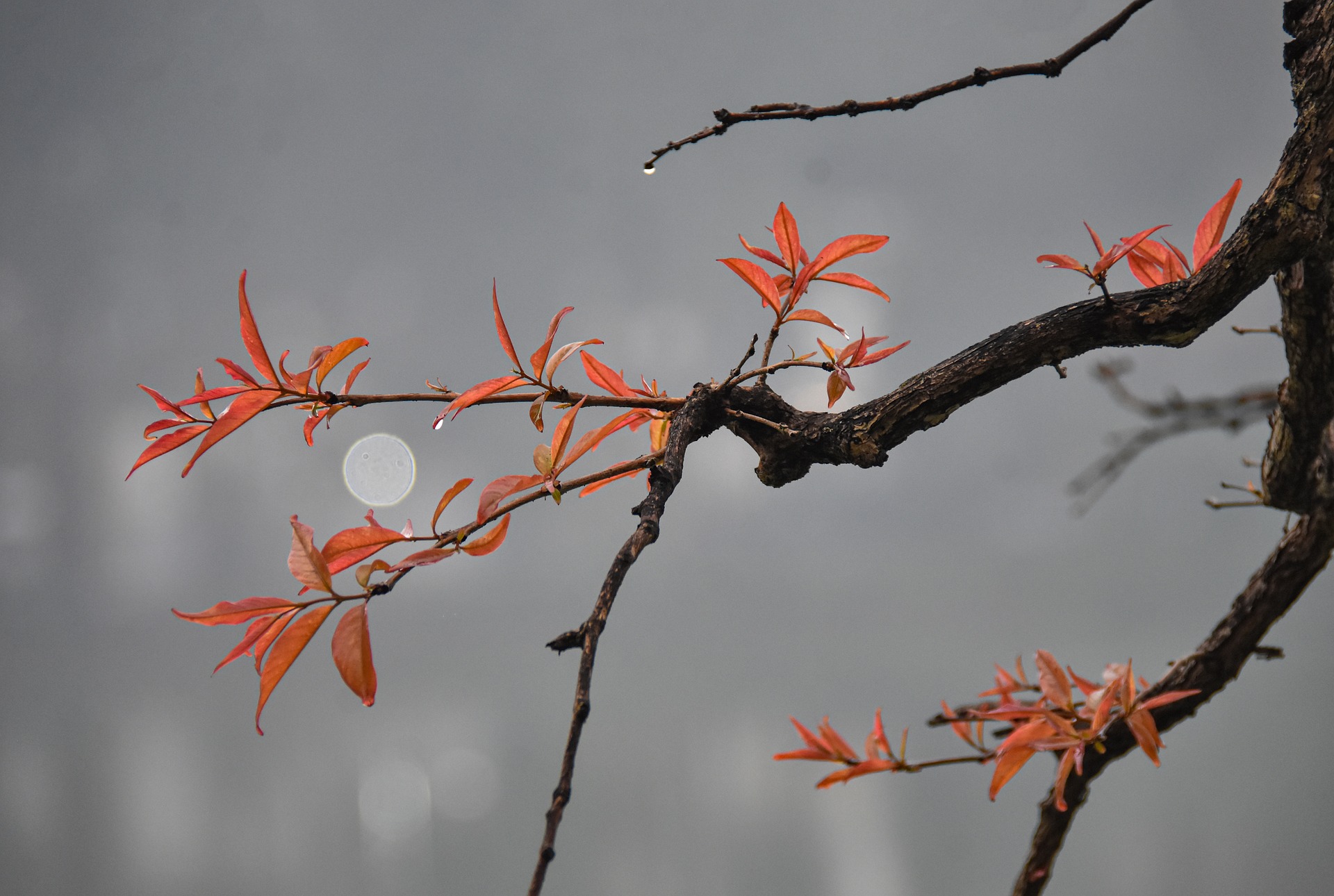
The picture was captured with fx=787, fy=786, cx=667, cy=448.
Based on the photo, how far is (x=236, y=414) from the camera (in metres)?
0.30

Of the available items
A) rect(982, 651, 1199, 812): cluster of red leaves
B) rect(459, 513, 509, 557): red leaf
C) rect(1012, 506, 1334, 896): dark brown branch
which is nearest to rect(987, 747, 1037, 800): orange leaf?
rect(982, 651, 1199, 812): cluster of red leaves

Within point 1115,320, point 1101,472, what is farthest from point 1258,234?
point 1101,472

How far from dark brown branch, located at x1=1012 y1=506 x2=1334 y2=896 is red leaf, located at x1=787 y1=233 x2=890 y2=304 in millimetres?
393

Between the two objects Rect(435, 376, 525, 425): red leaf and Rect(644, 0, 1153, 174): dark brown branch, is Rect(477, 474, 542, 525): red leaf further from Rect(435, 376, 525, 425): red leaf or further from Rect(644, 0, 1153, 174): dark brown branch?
Rect(644, 0, 1153, 174): dark brown branch

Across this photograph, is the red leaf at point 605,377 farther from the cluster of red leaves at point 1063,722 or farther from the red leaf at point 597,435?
the cluster of red leaves at point 1063,722

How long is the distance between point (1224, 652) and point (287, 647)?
63 cm

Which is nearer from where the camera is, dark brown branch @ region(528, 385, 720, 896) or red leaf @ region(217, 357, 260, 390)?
dark brown branch @ region(528, 385, 720, 896)

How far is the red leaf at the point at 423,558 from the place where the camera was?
24 cm

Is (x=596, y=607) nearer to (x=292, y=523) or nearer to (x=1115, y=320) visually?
(x=292, y=523)

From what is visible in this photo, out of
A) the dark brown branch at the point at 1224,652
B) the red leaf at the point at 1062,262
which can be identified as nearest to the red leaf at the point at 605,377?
the red leaf at the point at 1062,262

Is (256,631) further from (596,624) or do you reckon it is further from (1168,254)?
(1168,254)

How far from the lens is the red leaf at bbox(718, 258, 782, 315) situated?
36 cm

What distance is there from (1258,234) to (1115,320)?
2.6 inches

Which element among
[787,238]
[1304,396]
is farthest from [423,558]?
[1304,396]
